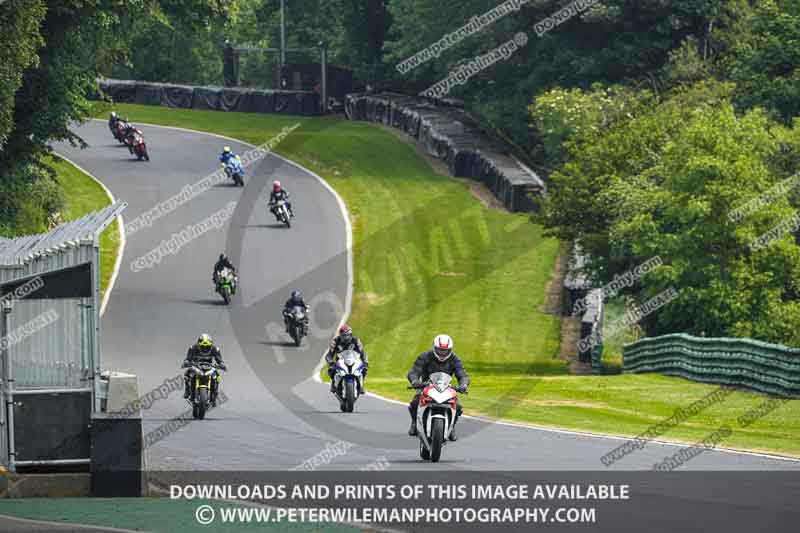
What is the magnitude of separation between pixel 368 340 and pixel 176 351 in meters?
6.46

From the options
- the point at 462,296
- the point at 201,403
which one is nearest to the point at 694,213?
the point at 462,296

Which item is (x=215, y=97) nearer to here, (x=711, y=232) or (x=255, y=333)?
(x=255, y=333)

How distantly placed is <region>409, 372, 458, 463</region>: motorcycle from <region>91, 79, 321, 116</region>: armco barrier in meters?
62.4

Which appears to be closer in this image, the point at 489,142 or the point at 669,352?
the point at 669,352

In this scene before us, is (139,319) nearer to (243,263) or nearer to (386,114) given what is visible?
(243,263)

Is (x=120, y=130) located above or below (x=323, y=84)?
below

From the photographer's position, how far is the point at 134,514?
14398 millimetres

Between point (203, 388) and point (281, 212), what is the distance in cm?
2839

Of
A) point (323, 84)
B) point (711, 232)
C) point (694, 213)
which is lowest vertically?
point (711, 232)

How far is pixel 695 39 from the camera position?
65.9 meters

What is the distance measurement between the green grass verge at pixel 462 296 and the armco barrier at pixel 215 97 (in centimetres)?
173

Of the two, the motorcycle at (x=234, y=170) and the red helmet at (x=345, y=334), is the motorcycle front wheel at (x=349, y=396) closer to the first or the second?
the red helmet at (x=345, y=334)

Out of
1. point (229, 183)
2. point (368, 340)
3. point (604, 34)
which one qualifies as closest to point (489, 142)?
point (604, 34)
